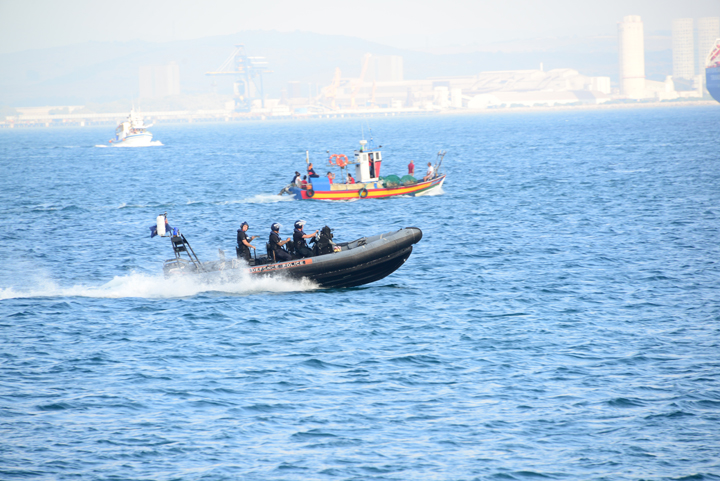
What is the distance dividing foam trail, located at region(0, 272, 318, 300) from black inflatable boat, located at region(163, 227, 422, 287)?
0.23 m

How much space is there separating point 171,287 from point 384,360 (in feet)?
26.9

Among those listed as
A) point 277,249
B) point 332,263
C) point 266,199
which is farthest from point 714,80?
point 277,249

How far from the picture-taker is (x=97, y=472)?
1091 centimetres

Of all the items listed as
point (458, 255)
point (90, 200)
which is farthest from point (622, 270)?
point (90, 200)

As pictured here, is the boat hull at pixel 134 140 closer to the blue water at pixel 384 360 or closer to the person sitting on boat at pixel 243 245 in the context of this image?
the blue water at pixel 384 360

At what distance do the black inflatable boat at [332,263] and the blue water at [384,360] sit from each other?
555mm

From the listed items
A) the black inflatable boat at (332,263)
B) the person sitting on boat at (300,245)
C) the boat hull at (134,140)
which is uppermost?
the boat hull at (134,140)

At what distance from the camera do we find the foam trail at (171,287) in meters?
20.6

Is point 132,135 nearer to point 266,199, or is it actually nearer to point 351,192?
point 266,199

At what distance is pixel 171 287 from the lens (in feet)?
69.2

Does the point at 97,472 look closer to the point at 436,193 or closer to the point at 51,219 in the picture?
the point at 51,219

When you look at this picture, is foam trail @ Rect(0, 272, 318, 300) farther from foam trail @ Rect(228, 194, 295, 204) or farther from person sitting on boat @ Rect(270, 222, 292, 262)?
foam trail @ Rect(228, 194, 295, 204)

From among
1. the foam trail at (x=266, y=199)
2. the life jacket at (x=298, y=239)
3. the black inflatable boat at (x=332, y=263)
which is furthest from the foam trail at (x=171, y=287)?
the foam trail at (x=266, y=199)

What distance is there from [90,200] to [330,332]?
114ft
